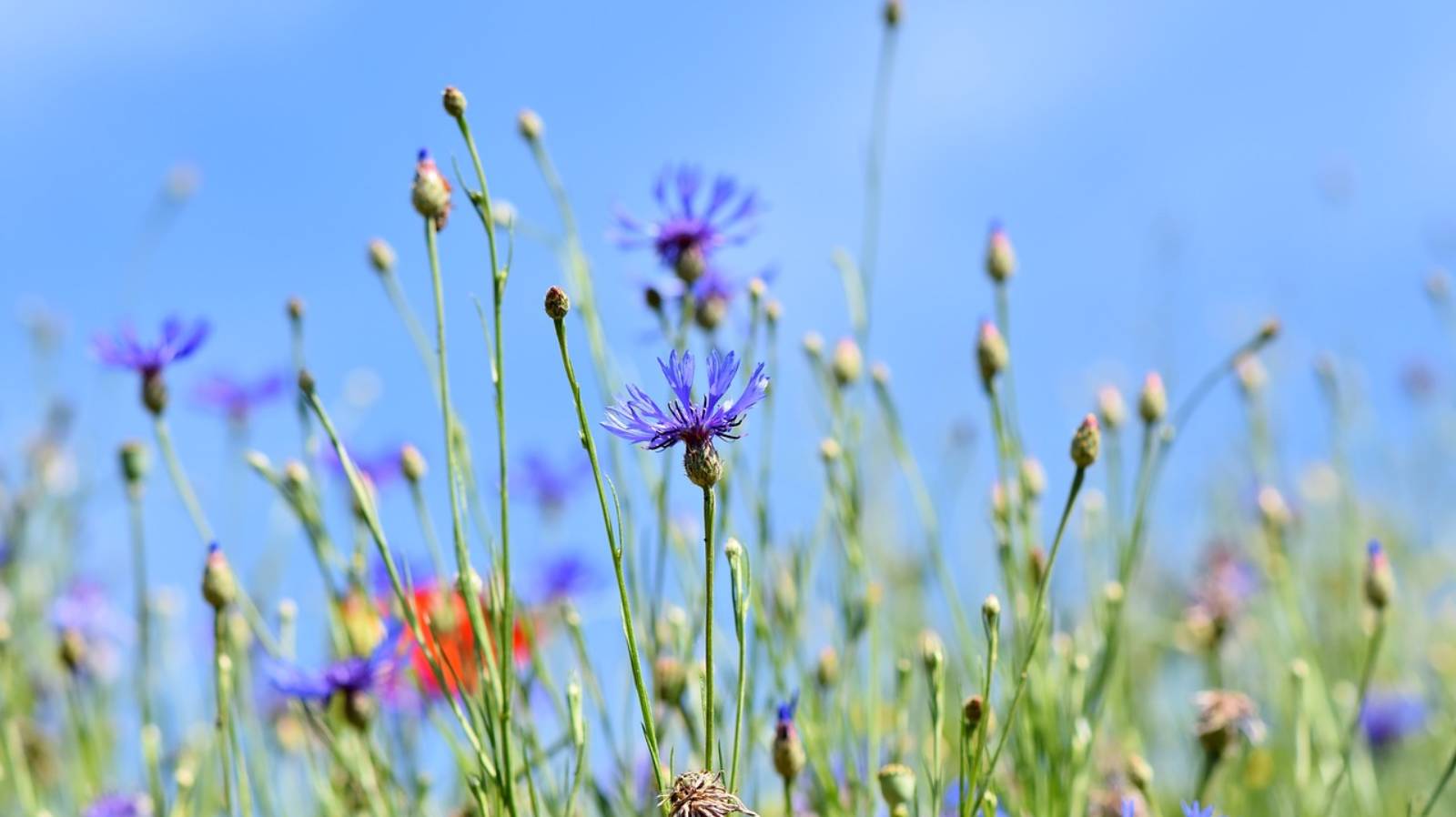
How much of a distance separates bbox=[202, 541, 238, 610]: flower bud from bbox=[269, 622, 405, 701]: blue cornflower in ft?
0.34

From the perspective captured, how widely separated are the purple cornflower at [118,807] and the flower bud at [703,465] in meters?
0.91

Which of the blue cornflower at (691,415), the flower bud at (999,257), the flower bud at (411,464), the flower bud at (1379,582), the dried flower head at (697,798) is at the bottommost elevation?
the dried flower head at (697,798)

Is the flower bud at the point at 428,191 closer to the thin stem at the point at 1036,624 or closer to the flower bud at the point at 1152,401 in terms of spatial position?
the thin stem at the point at 1036,624

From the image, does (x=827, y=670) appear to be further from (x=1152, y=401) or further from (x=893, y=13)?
(x=893, y=13)

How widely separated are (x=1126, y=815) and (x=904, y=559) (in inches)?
88.2

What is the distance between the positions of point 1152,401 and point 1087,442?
35 centimetres

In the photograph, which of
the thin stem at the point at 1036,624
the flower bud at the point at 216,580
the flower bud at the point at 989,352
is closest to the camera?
the thin stem at the point at 1036,624

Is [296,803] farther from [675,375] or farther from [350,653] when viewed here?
[675,375]

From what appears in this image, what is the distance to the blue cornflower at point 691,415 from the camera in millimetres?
875

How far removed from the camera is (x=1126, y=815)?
893 millimetres

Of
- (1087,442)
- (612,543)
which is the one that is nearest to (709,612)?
(612,543)

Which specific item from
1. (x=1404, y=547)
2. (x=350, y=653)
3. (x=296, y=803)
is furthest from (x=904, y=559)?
(x=350, y=653)

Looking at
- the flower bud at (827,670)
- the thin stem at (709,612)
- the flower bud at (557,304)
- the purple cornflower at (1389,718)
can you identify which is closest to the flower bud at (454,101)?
the flower bud at (557,304)

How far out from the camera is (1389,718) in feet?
8.30
